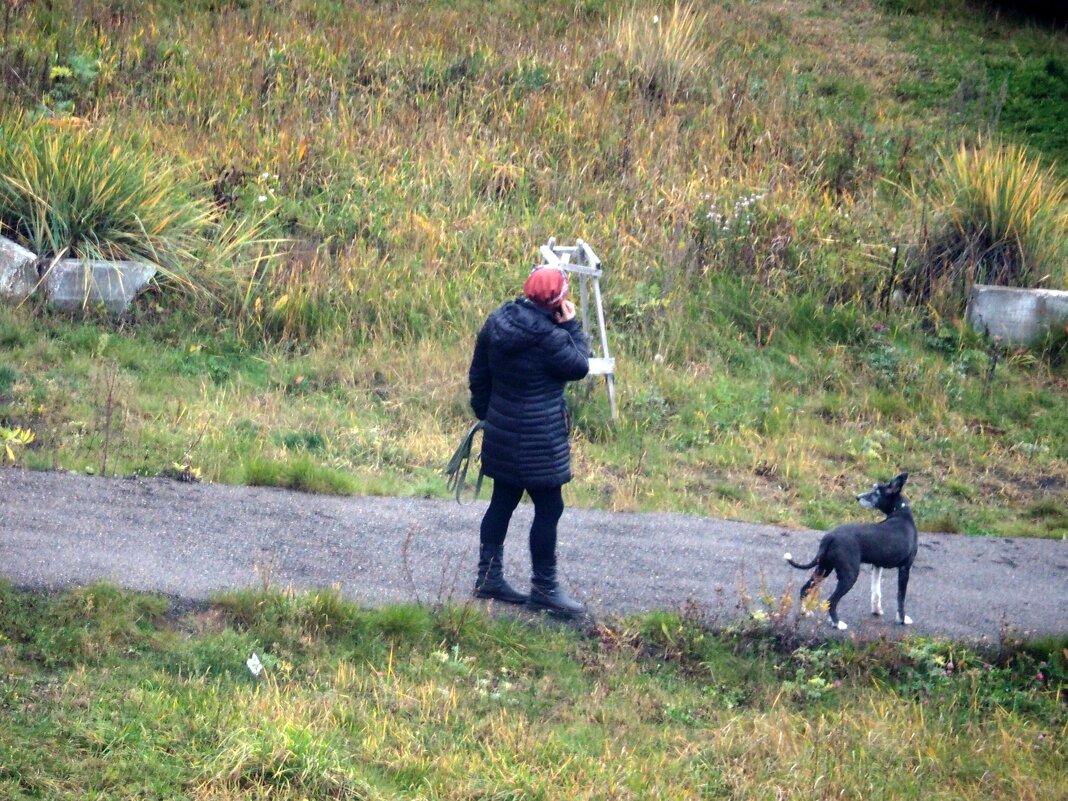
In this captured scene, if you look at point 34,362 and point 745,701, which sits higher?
point 34,362

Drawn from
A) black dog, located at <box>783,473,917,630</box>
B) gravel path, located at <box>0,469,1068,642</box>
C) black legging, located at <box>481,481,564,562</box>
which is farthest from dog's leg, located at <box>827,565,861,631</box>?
black legging, located at <box>481,481,564,562</box>

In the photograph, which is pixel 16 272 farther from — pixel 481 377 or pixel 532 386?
pixel 532 386

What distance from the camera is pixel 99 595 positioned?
19.3ft

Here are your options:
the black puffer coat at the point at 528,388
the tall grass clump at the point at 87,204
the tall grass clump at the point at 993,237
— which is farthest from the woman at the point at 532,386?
the tall grass clump at the point at 993,237

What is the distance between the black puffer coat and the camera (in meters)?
5.99

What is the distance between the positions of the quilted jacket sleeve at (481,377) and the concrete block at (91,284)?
17.2 ft

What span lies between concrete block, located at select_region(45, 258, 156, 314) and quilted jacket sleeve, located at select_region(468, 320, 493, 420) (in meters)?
5.24

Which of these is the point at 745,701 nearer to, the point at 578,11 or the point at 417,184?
the point at 417,184

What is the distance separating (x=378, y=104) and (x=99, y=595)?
9.30 meters

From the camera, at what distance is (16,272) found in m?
10.4

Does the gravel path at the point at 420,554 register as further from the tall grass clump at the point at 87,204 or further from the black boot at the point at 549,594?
the tall grass clump at the point at 87,204

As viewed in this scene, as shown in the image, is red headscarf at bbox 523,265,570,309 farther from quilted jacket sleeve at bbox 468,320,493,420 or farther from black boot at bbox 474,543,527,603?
black boot at bbox 474,543,527,603

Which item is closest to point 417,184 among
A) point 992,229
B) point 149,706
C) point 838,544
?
point 992,229

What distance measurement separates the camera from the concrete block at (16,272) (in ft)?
33.9
